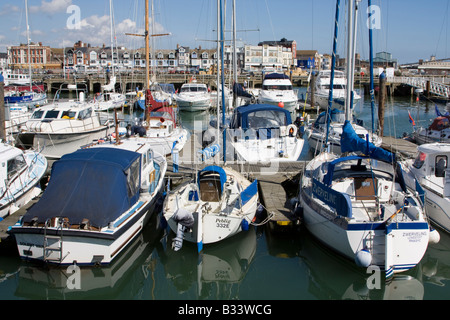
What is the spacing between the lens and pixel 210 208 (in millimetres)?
11375

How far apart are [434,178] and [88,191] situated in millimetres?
10686

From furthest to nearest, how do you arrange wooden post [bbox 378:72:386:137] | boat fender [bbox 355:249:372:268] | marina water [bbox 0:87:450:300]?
1. wooden post [bbox 378:72:386:137]
2. marina water [bbox 0:87:450:300]
3. boat fender [bbox 355:249:372:268]

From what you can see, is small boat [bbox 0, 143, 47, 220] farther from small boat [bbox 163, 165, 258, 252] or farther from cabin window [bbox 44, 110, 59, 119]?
cabin window [bbox 44, 110, 59, 119]

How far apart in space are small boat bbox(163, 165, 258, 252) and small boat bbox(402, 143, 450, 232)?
516 cm

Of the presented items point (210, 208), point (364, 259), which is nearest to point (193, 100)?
point (210, 208)

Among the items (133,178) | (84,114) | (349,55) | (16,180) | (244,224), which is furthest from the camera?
(84,114)

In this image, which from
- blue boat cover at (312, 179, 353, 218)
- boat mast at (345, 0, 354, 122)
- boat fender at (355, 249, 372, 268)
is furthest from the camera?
boat mast at (345, 0, 354, 122)

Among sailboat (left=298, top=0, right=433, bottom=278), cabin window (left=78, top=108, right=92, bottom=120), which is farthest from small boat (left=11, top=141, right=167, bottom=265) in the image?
cabin window (left=78, top=108, right=92, bottom=120)

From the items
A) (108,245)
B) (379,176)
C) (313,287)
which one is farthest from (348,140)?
(108,245)

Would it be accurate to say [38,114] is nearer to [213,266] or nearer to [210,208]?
[210,208]

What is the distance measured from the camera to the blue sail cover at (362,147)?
11.3m

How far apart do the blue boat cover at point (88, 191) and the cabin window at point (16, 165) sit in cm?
340

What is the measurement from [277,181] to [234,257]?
470 cm

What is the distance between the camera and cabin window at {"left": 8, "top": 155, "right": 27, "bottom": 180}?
13.3 m
